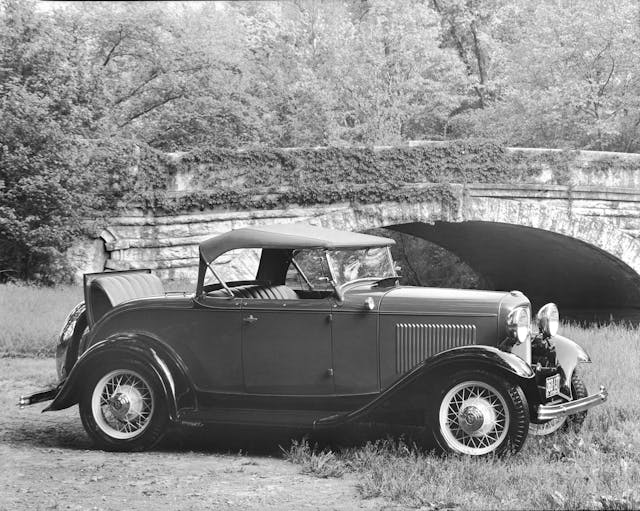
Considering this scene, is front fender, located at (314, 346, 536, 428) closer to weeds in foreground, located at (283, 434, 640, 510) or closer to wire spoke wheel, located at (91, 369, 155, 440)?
weeds in foreground, located at (283, 434, 640, 510)

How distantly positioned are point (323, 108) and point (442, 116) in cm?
420

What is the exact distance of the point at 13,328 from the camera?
11.6 m

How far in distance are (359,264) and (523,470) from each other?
6.50 ft

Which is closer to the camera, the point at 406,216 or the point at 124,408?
the point at 124,408

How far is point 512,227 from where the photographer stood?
1922cm

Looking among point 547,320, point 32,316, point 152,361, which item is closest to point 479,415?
point 547,320

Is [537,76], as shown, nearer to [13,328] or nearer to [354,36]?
[354,36]

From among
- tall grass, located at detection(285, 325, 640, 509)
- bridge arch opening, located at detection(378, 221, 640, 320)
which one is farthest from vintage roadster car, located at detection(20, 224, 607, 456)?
bridge arch opening, located at detection(378, 221, 640, 320)

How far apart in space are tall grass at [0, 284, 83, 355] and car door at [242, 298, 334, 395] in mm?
5809

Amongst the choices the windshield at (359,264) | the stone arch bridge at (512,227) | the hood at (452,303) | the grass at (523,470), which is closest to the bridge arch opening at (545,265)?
the stone arch bridge at (512,227)

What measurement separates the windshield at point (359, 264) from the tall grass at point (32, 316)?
593 cm

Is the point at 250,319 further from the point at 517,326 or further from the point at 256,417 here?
the point at 517,326

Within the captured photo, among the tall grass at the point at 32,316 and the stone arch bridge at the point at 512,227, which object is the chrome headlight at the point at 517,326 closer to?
the tall grass at the point at 32,316

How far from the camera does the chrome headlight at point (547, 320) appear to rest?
20.1ft
